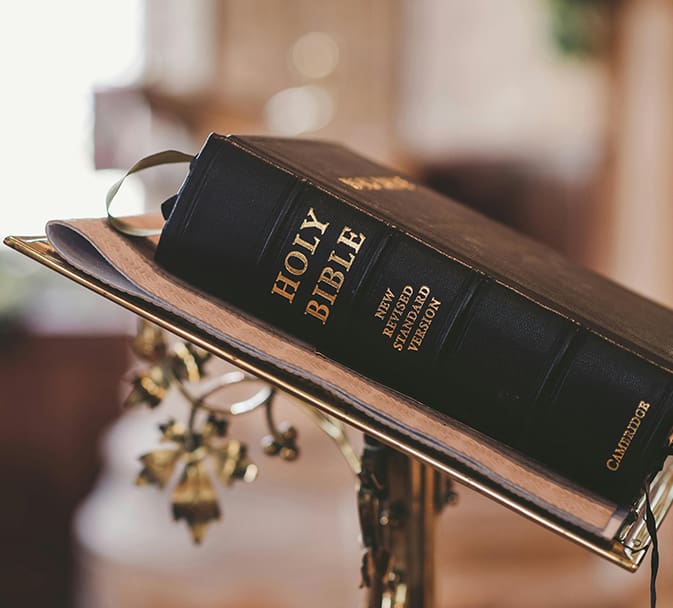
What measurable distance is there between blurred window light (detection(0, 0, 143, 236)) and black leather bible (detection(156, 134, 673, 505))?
3.89 m

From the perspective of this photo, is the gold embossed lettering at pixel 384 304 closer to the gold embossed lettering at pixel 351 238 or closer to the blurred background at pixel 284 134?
the gold embossed lettering at pixel 351 238

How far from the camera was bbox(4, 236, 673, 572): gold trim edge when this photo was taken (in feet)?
1.26

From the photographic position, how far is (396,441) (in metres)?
0.41

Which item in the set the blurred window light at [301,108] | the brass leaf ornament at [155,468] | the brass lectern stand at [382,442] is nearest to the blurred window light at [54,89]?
the blurred window light at [301,108]

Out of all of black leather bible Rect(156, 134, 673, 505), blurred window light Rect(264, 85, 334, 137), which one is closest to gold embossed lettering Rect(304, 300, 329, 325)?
black leather bible Rect(156, 134, 673, 505)

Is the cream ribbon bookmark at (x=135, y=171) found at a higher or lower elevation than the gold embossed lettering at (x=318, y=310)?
higher

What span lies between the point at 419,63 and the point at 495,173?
1363 millimetres

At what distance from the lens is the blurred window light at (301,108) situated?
14.3 ft

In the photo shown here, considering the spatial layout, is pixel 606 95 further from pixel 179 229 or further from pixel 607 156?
pixel 179 229

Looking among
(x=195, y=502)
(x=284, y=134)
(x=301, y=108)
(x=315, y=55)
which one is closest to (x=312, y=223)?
(x=195, y=502)

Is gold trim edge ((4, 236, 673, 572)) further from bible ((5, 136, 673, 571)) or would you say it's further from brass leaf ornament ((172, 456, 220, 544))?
brass leaf ornament ((172, 456, 220, 544))

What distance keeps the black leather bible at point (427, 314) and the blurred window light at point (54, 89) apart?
3889 millimetres

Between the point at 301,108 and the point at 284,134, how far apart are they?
134cm

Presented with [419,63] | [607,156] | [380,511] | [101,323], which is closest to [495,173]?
[607,156]
